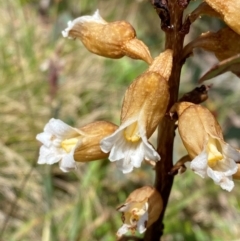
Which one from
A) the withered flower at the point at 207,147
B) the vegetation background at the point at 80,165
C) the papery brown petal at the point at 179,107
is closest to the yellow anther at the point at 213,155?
the withered flower at the point at 207,147

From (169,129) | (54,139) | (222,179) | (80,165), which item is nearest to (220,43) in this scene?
(169,129)

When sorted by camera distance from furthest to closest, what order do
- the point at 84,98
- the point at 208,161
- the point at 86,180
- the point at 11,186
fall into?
the point at 84,98
the point at 11,186
the point at 86,180
the point at 208,161

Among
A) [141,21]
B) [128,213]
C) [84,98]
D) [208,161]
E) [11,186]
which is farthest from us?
[141,21]

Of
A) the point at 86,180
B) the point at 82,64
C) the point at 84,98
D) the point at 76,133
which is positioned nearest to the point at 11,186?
the point at 86,180

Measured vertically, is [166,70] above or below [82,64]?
above

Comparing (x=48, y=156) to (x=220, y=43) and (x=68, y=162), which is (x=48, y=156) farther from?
(x=220, y=43)

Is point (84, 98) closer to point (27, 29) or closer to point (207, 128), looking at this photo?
point (27, 29)
